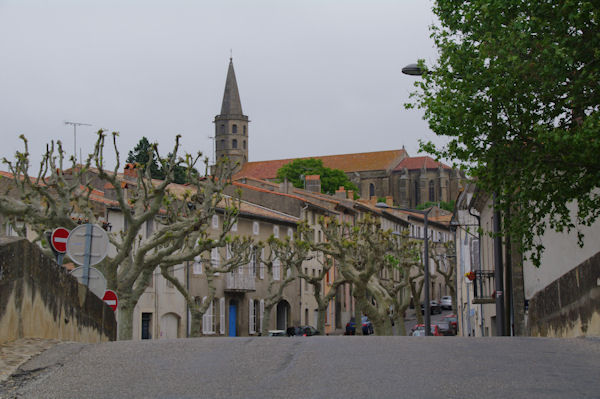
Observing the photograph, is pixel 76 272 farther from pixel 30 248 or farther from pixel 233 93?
pixel 233 93

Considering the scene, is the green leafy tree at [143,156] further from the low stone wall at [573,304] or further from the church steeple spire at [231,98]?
the low stone wall at [573,304]

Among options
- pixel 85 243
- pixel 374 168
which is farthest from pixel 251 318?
pixel 374 168

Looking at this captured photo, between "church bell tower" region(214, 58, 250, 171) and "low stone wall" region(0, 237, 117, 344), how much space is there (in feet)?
470

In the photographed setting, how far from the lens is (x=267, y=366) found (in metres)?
9.02

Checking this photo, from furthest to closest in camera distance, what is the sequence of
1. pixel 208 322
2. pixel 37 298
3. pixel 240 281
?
pixel 240 281
pixel 208 322
pixel 37 298

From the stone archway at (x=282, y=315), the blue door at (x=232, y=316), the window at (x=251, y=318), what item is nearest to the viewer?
the blue door at (x=232, y=316)

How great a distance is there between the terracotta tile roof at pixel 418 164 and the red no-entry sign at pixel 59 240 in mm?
136920

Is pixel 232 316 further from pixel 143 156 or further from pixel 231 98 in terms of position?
pixel 231 98

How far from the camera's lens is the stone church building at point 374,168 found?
502ft

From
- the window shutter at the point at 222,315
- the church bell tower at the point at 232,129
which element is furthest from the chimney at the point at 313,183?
the church bell tower at the point at 232,129

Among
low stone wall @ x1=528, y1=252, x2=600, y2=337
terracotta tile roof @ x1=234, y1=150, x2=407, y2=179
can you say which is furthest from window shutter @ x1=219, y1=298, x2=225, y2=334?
terracotta tile roof @ x1=234, y1=150, x2=407, y2=179

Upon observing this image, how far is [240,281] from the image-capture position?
58.3 meters

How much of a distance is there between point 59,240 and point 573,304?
30.5 ft

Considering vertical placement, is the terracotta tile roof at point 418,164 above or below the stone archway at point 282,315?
above
